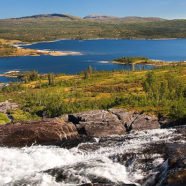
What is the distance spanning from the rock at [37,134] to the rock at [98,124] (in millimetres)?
2103

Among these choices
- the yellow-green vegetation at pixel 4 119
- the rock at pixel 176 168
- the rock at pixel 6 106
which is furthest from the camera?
the rock at pixel 6 106

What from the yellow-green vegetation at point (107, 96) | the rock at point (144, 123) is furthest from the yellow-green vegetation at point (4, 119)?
the rock at point (144, 123)

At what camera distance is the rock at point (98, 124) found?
6512 cm

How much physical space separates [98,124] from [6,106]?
38.7 meters

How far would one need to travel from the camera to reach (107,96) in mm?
105000

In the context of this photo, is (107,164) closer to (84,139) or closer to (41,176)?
(41,176)

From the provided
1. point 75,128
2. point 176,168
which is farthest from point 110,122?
point 176,168

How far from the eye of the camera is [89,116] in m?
67.8

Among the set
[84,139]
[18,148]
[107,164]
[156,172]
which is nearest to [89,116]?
[84,139]

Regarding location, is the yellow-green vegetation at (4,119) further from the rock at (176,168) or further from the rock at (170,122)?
the rock at (176,168)

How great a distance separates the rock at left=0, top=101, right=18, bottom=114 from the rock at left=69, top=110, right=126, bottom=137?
98.5 feet

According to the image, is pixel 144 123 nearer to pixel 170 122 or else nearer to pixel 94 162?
pixel 170 122

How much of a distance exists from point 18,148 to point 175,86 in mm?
48249

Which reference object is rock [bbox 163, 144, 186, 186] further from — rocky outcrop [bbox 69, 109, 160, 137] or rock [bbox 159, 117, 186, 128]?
rock [bbox 159, 117, 186, 128]
